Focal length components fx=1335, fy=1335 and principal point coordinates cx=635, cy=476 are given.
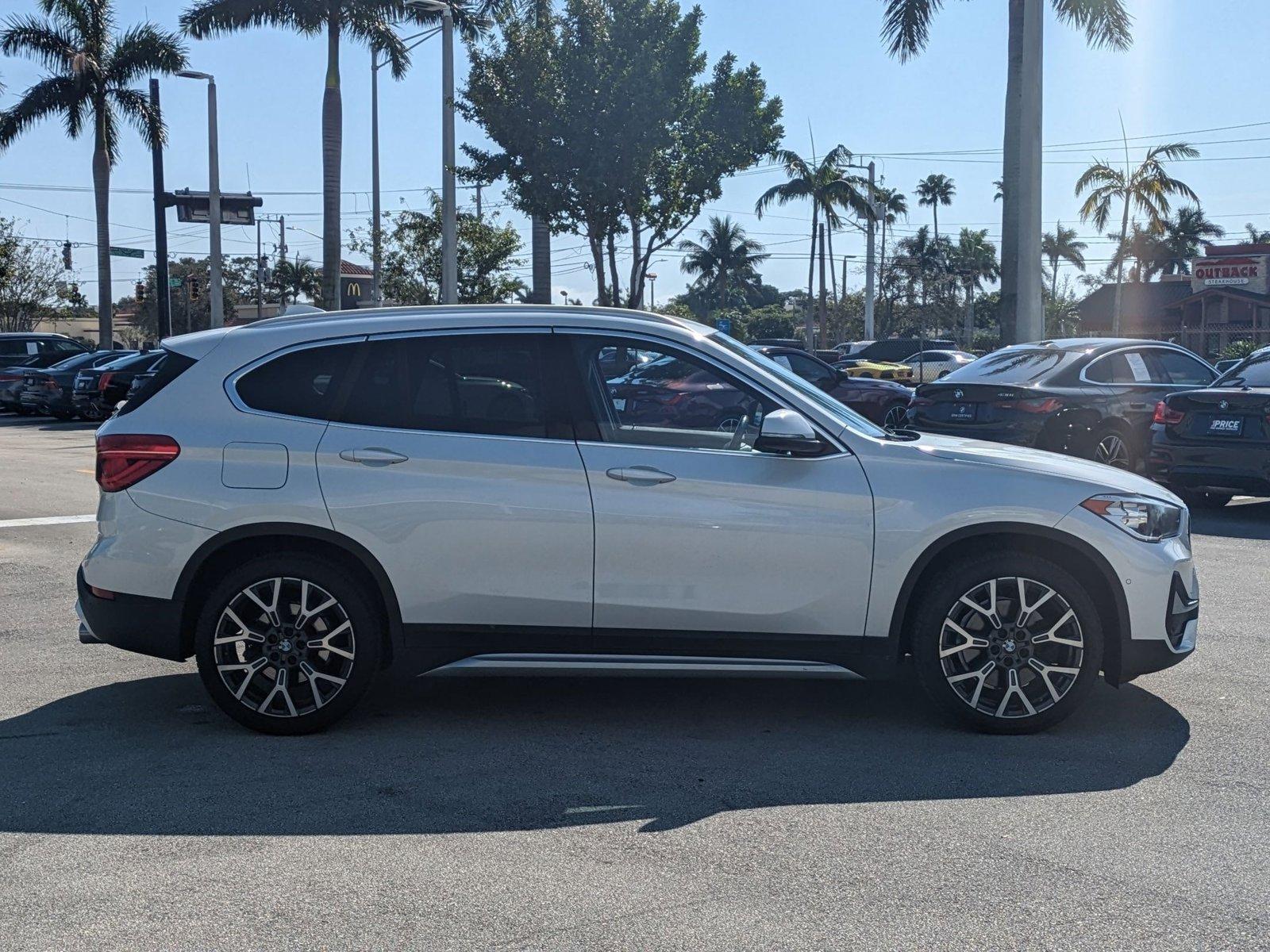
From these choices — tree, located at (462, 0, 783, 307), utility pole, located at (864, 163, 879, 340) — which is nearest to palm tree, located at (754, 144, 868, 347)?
utility pole, located at (864, 163, 879, 340)

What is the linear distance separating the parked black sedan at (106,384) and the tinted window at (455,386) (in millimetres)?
20888

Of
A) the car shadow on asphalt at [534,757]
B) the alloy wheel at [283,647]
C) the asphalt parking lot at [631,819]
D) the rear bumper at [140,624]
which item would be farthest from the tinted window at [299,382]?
the asphalt parking lot at [631,819]

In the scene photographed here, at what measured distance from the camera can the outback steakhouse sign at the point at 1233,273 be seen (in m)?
51.3

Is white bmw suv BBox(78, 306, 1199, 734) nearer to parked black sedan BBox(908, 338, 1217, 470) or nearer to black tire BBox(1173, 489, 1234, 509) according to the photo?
parked black sedan BBox(908, 338, 1217, 470)

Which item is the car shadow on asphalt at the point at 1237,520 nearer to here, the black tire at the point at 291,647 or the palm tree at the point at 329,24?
the black tire at the point at 291,647

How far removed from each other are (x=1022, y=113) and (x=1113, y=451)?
902 cm

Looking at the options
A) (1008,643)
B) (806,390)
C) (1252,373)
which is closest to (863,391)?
(1252,373)

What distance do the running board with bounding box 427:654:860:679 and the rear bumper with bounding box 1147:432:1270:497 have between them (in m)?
7.50

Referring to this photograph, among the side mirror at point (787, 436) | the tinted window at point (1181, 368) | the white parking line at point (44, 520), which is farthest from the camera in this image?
the tinted window at point (1181, 368)

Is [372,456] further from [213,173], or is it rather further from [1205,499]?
[213,173]

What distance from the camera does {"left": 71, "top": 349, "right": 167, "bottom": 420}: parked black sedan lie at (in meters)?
26.5

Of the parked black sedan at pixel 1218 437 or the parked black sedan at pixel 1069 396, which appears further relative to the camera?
the parked black sedan at pixel 1069 396

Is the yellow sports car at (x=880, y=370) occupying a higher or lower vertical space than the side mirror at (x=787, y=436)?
higher

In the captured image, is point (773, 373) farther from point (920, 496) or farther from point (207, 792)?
point (207, 792)
